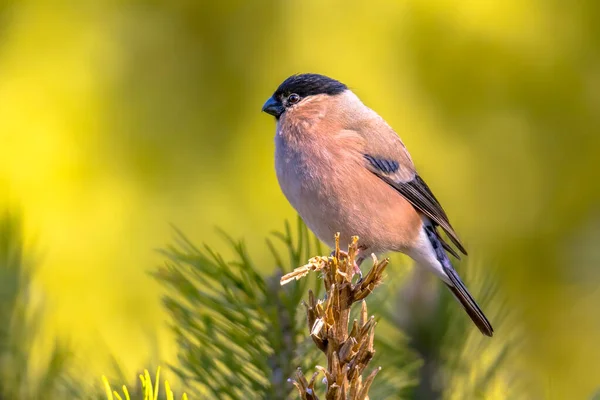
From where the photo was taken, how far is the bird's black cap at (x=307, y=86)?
101 inches

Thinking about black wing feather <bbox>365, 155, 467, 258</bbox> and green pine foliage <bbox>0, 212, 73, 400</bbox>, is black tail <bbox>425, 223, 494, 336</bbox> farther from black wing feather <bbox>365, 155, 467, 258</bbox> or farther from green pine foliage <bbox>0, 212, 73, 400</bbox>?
green pine foliage <bbox>0, 212, 73, 400</bbox>

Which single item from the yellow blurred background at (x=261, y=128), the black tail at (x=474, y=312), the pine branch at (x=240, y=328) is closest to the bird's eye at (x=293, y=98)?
the yellow blurred background at (x=261, y=128)

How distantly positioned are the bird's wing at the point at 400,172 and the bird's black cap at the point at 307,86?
21 cm

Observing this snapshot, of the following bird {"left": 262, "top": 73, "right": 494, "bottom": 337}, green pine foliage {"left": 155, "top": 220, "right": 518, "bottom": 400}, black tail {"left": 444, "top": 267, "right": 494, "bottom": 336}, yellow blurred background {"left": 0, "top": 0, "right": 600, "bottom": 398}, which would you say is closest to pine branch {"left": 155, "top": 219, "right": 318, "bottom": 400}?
green pine foliage {"left": 155, "top": 220, "right": 518, "bottom": 400}

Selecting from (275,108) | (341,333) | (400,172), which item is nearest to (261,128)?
(275,108)

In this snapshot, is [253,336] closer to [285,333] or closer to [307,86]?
[285,333]

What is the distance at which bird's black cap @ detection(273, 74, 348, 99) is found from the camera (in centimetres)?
255

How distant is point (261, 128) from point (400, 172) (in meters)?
0.70

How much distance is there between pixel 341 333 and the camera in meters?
1.09

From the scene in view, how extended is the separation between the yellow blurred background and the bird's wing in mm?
171

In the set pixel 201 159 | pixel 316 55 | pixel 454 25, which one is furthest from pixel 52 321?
pixel 454 25

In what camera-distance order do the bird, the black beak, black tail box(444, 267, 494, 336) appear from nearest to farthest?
black tail box(444, 267, 494, 336), the bird, the black beak

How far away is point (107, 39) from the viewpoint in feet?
10.2

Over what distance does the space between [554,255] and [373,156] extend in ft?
3.05
